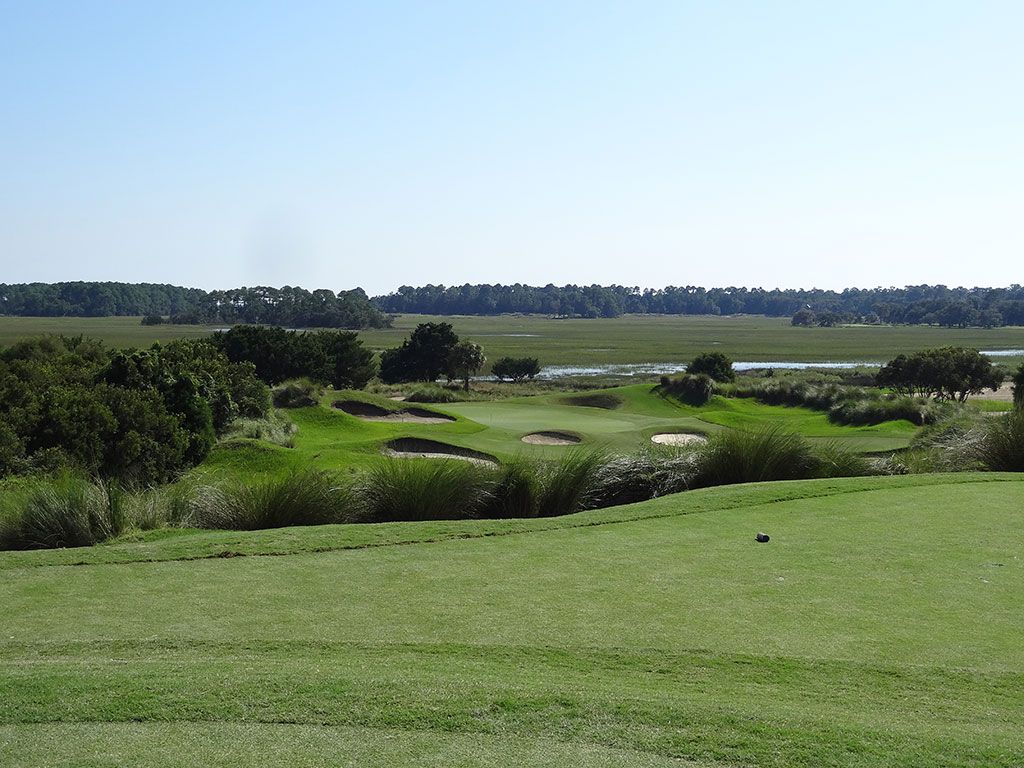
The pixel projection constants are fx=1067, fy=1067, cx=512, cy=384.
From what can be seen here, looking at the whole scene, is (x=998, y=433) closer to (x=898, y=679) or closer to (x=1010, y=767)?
(x=898, y=679)

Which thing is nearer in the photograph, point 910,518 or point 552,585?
point 552,585

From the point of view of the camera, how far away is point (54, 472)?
1573 cm

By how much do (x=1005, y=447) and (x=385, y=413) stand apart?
22.4 metres

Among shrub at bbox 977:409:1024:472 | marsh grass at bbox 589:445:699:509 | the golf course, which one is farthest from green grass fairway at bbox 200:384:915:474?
the golf course

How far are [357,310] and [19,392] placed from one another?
493 feet

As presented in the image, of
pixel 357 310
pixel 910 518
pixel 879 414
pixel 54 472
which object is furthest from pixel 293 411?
pixel 357 310

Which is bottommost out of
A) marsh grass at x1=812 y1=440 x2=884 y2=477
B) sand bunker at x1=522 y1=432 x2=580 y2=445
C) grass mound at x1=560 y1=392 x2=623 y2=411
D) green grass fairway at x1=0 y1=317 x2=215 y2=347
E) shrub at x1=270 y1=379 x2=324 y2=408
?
grass mound at x1=560 y1=392 x2=623 y2=411

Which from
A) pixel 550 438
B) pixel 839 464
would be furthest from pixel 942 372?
pixel 839 464

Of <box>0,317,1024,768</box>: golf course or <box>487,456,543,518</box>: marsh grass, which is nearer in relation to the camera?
<box>0,317,1024,768</box>: golf course

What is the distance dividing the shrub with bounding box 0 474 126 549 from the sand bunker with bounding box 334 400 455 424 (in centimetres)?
2354

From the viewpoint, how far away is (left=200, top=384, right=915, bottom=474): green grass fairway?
72.8 ft

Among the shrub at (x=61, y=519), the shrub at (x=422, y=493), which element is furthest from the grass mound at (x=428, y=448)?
the shrub at (x=61, y=519)

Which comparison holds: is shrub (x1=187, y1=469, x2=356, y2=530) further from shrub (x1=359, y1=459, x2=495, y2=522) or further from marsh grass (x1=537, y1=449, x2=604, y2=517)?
marsh grass (x1=537, y1=449, x2=604, y2=517)

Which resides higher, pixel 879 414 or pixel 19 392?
pixel 19 392
